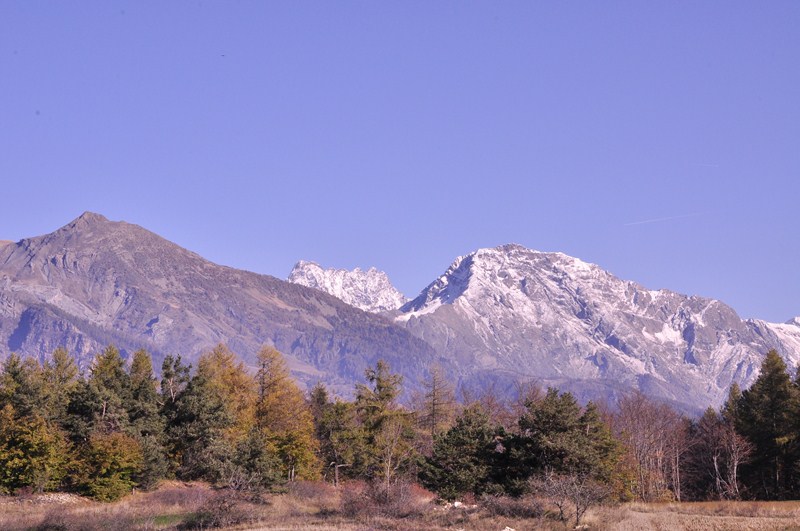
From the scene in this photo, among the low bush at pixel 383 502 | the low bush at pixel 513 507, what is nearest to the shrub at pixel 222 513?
the low bush at pixel 383 502

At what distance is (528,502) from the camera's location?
66.9 metres

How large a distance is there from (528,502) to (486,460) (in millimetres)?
9091

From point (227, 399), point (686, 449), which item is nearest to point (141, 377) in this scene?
point (227, 399)

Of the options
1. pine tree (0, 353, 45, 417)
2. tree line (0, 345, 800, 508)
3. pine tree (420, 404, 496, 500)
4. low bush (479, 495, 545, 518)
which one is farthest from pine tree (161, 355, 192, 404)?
low bush (479, 495, 545, 518)

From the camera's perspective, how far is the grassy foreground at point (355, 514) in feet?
197

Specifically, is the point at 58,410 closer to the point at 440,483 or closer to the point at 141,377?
the point at 141,377

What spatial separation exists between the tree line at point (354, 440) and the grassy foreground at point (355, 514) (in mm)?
2002

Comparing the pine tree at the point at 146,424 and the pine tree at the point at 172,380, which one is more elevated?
the pine tree at the point at 172,380

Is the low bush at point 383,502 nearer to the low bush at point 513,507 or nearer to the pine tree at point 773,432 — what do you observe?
the low bush at point 513,507

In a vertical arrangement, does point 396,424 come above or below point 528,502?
above

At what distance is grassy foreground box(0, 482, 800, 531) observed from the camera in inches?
2365

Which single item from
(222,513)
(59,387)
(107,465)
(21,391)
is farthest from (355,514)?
(59,387)

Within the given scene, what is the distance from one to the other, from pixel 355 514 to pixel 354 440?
94.1 ft

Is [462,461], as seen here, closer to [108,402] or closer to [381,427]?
[381,427]
